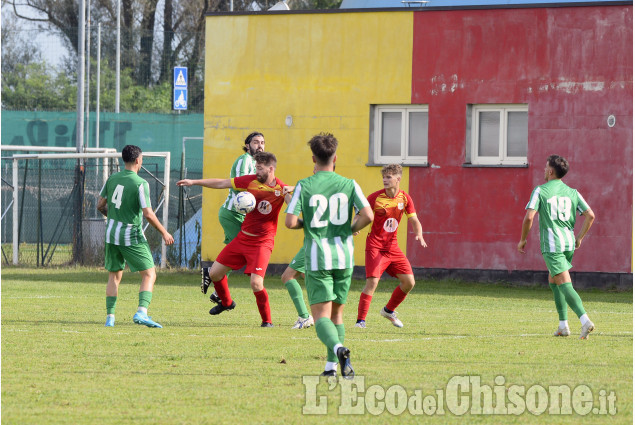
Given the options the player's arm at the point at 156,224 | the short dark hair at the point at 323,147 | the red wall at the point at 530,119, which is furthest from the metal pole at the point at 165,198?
the short dark hair at the point at 323,147

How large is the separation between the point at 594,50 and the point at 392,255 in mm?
9386

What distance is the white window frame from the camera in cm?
2081

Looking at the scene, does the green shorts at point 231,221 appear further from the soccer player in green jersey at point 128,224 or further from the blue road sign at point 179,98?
the blue road sign at point 179,98

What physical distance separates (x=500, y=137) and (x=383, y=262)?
29.9ft

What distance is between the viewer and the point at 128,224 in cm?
1177

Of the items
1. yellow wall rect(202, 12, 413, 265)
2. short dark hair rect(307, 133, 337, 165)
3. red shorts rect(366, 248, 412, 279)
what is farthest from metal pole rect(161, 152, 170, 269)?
short dark hair rect(307, 133, 337, 165)

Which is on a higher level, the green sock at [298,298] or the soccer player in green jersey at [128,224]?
the soccer player in green jersey at [128,224]

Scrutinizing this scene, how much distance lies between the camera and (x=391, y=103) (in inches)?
840

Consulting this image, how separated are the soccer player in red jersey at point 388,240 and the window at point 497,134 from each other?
876 cm

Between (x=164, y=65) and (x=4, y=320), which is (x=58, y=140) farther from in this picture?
(x=4, y=320)

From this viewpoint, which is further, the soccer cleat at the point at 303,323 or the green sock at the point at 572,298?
the soccer cleat at the point at 303,323

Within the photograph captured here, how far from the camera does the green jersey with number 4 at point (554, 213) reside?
37.2 ft

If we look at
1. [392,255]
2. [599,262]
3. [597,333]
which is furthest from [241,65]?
[597,333]

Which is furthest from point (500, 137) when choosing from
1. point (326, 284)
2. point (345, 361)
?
point (345, 361)
